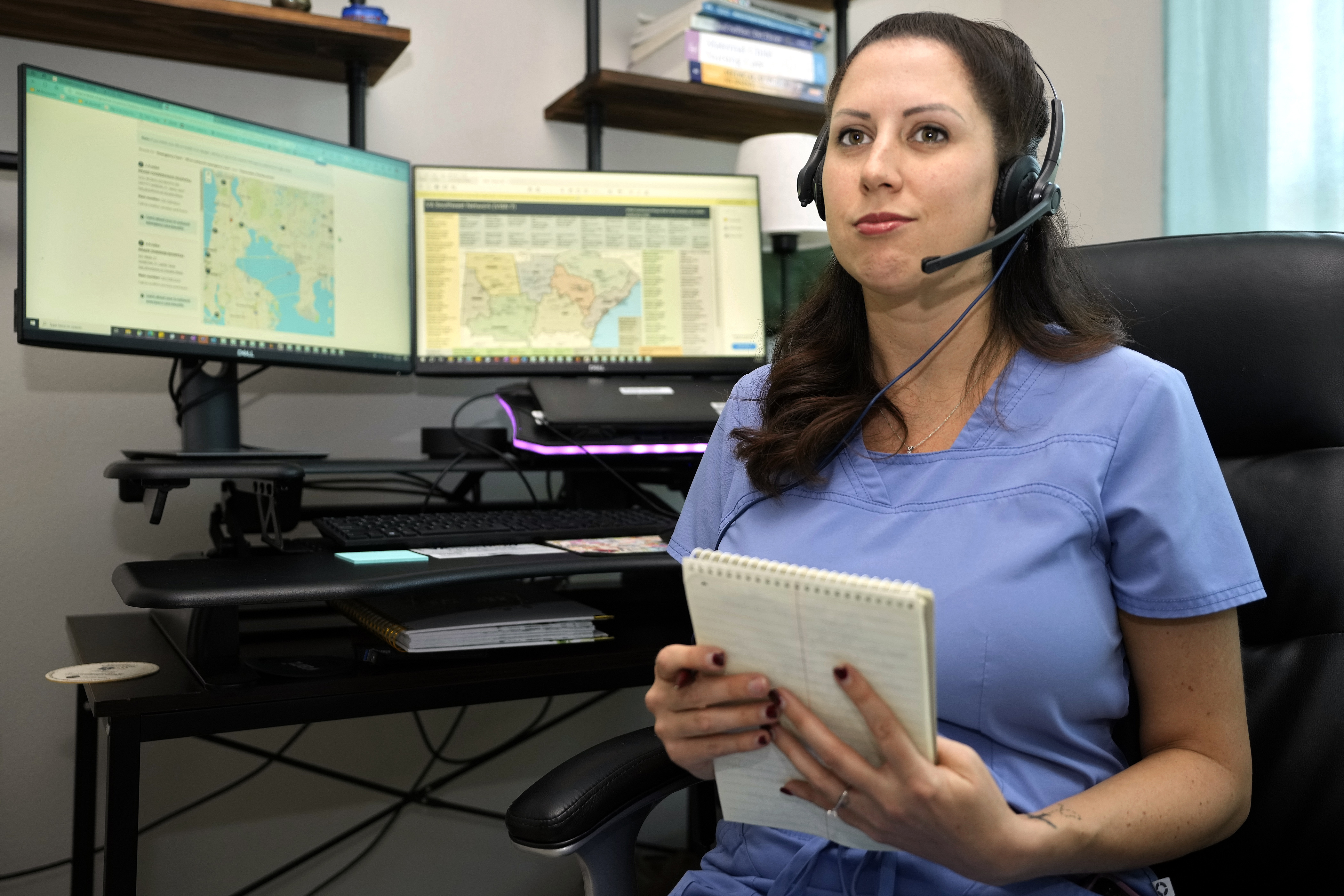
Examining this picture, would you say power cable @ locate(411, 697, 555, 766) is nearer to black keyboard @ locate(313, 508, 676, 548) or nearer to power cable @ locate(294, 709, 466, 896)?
power cable @ locate(294, 709, 466, 896)

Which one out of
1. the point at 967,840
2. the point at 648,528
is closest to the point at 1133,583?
the point at 967,840

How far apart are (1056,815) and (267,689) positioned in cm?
67

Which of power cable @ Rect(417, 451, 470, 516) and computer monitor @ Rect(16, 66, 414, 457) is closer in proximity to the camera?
computer monitor @ Rect(16, 66, 414, 457)

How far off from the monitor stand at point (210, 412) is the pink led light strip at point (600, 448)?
0.25m

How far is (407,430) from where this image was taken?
172cm

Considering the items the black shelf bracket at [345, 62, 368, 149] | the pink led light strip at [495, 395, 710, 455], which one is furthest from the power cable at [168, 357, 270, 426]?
the black shelf bracket at [345, 62, 368, 149]

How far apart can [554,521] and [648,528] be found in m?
0.12

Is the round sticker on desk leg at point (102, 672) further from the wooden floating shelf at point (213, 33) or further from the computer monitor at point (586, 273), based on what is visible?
the wooden floating shelf at point (213, 33)

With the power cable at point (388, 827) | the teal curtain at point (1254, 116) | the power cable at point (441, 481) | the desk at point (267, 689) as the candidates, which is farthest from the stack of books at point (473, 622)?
the teal curtain at point (1254, 116)

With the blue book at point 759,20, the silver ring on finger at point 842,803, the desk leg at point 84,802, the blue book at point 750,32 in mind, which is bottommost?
the desk leg at point 84,802

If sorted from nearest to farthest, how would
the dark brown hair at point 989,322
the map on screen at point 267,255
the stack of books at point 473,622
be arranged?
the dark brown hair at point 989,322 → the stack of books at point 473,622 → the map on screen at point 267,255

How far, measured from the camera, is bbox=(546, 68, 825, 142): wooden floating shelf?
167 cm

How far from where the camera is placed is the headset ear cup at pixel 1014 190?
0.86 meters

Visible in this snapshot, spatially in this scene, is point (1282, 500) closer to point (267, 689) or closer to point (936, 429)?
point (936, 429)
